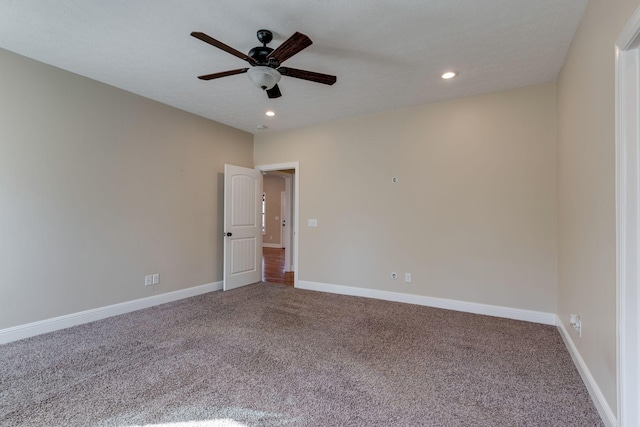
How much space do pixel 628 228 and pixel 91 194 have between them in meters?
4.53

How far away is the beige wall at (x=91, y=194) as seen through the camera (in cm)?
278

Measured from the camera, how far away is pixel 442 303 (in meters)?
3.82

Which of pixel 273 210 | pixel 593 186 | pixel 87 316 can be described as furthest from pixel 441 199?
pixel 273 210

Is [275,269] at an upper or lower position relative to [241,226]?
lower

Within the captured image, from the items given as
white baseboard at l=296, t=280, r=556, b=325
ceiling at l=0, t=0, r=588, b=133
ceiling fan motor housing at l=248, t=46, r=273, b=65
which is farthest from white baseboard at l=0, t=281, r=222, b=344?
ceiling fan motor housing at l=248, t=46, r=273, b=65

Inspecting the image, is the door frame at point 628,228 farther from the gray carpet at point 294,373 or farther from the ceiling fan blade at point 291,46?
the ceiling fan blade at point 291,46

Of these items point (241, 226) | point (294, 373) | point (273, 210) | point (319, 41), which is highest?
point (319, 41)

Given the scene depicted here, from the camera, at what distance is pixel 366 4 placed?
2.09 metres

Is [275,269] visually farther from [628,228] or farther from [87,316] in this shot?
[628,228]

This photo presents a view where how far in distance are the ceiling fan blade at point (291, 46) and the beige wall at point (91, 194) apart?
245 centimetres

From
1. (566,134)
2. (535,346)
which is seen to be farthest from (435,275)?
(566,134)

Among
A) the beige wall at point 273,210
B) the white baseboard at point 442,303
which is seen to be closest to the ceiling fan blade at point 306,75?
the white baseboard at point 442,303

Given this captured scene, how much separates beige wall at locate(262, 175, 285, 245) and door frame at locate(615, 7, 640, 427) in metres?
9.20

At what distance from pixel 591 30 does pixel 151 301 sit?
512cm
